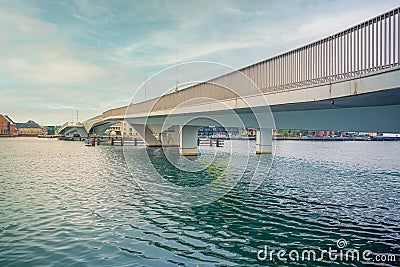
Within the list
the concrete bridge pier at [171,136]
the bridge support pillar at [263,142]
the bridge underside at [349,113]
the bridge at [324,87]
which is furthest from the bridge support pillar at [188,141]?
the bridge underside at [349,113]

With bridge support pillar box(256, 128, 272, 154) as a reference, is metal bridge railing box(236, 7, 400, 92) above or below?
above

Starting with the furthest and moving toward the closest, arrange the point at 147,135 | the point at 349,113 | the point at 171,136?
1. the point at 171,136
2. the point at 147,135
3. the point at 349,113

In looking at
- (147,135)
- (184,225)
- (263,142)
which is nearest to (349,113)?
(184,225)

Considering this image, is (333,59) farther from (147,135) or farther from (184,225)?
(147,135)

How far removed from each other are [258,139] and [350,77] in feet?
171

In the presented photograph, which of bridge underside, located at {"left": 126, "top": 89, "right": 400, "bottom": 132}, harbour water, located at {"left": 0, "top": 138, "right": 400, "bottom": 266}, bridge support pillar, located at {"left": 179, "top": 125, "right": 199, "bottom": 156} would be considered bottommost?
harbour water, located at {"left": 0, "top": 138, "right": 400, "bottom": 266}

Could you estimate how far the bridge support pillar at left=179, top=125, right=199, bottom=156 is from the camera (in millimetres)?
57406

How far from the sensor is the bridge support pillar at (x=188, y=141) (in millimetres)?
57406

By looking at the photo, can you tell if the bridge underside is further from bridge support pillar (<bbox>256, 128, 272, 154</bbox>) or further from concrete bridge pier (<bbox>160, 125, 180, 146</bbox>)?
concrete bridge pier (<bbox>160, 125, 180, 146</bbox>)

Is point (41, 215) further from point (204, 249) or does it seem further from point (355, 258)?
point (355, 258)

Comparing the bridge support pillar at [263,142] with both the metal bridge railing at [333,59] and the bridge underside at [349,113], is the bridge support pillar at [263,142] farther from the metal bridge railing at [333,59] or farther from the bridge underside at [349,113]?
the metal bridge railing at [333,59]

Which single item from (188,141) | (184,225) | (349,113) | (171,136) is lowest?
(184,225)

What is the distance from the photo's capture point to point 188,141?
58250 millimetres

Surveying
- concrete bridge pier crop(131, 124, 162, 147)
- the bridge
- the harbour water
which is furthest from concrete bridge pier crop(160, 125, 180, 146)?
the harbour water
